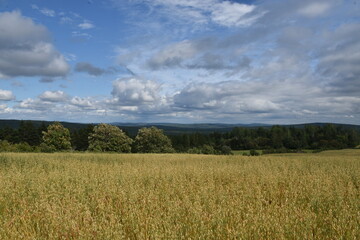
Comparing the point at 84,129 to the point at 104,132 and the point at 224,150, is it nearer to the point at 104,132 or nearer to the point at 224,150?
the point at 104,132

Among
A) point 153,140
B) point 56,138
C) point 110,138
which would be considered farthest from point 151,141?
point 56,138

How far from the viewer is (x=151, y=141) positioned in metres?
72.1

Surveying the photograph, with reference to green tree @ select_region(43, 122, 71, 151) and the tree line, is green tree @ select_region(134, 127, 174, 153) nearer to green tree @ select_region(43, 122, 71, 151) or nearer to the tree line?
the tree line

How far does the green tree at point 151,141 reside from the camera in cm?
7075

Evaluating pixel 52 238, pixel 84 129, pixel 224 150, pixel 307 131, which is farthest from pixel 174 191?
pixel 307 131

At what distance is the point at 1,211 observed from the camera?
6.49 metres

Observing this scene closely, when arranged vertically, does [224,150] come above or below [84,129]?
below

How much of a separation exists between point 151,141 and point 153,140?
64 centimetres

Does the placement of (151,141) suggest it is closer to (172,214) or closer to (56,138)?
(56,138)

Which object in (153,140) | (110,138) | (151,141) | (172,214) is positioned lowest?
(151,141)

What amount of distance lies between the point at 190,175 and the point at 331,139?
354 feet

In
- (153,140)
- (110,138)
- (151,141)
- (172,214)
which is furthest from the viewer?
(151,141)

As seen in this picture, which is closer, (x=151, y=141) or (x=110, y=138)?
(x=110, y=138)

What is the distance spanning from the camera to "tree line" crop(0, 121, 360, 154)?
65.4 m
